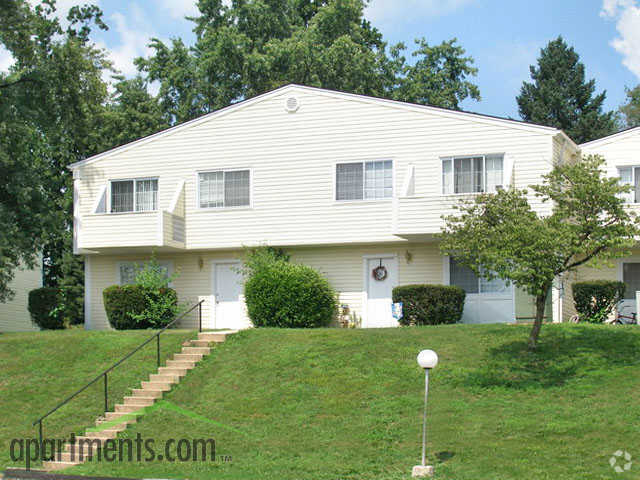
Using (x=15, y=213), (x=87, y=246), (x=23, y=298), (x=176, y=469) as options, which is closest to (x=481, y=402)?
(x=176, y=469)

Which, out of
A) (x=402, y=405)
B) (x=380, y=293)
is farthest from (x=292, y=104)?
(x=402, y=405)

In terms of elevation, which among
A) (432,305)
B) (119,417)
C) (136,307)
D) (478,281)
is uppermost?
(478,281)

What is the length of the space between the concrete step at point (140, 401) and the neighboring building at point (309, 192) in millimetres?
7832

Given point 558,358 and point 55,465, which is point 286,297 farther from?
point 55,465

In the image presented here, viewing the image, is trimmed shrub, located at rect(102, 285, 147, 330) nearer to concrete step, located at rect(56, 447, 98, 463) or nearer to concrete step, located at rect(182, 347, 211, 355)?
concrete step, located at rect(182, 347, 211, 355)

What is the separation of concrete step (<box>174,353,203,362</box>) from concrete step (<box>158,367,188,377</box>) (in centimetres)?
54

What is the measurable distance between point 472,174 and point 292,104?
20.0ft

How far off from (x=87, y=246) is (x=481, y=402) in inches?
602

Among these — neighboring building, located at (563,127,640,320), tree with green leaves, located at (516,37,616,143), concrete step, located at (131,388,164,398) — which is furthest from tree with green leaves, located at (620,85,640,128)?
concrete step, located at (131,388,164,398)

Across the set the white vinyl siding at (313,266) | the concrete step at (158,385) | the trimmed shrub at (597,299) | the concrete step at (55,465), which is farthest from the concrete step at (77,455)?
the trimmed shrub at (597,299)

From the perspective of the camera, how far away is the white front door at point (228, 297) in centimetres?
2691

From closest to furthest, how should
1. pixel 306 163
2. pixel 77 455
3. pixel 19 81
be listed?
pixel 77 455, pixel 306 163, pixel 19 81

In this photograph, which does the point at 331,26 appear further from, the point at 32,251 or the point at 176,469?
the point at 176,469

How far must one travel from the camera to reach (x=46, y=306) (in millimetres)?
29797
